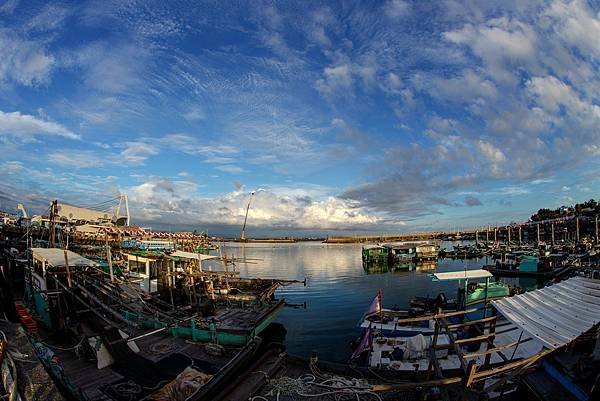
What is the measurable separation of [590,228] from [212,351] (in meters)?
120

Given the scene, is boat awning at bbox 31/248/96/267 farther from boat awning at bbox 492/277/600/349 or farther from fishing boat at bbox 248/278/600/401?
boat awning at bbox 492/277/600/349

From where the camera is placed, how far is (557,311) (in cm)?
842

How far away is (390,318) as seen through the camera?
19.6 metres

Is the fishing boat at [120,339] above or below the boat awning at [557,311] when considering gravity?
below

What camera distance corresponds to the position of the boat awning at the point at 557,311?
706cm

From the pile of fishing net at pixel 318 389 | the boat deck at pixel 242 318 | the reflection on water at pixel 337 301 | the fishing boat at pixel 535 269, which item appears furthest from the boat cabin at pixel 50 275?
the fishing boat at pixel 535 269

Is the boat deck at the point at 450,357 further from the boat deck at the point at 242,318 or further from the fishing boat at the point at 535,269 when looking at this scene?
the fishing boat at the point at 535,269

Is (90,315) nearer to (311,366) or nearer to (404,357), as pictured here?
(311,366)

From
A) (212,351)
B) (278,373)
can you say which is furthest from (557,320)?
(212,351)

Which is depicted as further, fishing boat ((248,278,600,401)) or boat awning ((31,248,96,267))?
boat awning ((31,248,96,267))

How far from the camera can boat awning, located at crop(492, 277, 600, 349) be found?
7065mm

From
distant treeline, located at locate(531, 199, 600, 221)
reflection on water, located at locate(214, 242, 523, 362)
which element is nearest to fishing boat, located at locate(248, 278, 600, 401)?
reflection on water, located at locate(214, 242, 523, 362)

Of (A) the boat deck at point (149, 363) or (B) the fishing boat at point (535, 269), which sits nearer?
(A) the boat deck at point (149, 363)

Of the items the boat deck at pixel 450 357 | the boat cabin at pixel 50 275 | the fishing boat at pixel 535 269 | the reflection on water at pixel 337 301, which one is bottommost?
the reflection on water at pixel 337 301
